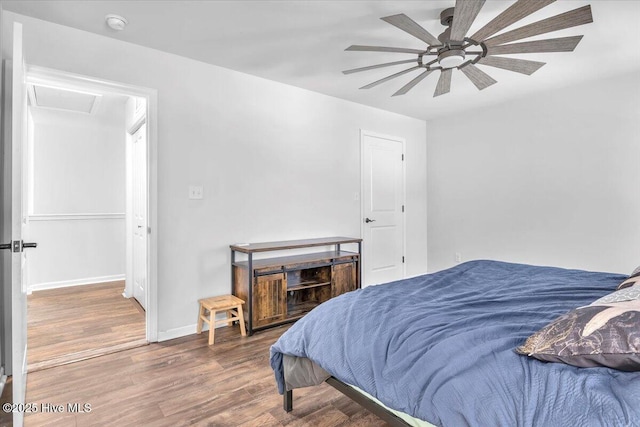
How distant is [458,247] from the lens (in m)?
4.90

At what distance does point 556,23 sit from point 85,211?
5.90 meters

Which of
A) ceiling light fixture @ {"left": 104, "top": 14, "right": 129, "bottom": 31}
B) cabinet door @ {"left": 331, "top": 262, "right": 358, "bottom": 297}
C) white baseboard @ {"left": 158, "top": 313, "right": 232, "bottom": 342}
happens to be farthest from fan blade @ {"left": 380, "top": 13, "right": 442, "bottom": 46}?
white baseboard @ {"left": 158, "top": 313, "right": 232, "bottom": 342}

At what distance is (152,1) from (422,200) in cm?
427

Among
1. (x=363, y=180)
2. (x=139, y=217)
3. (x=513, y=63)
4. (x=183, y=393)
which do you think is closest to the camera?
(x=183, y=393)

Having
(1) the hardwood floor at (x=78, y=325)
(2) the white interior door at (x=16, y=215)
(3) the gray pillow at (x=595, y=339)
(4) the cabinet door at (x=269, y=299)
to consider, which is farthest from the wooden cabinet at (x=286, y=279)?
(3) the gray pillow at (x=595, y=339)

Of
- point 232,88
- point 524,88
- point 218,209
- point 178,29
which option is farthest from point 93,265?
point 524,88

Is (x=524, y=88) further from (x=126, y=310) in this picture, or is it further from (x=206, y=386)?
(x=126, y=310)

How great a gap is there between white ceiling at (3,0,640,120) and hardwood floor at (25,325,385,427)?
8.18 ft

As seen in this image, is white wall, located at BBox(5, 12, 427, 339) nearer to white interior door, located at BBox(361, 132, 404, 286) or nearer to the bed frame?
white interior door, located at BBox(361, 132, 404, 286)

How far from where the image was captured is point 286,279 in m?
3.31

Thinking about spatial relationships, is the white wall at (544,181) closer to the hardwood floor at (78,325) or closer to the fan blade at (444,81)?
the fan blade at (444,81)

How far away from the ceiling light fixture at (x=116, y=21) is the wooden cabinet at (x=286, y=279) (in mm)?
1961

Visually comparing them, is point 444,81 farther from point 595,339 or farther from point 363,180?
point 595,339

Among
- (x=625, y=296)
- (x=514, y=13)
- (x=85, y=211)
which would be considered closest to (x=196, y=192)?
(x=514, y=13)
